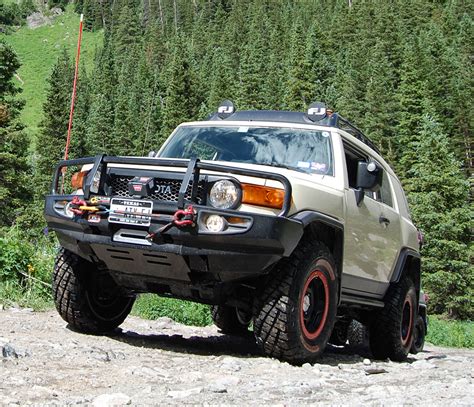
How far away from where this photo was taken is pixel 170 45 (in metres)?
121

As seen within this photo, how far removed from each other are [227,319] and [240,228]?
3966mm

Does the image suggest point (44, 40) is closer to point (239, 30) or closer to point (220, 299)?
point (239, 30)

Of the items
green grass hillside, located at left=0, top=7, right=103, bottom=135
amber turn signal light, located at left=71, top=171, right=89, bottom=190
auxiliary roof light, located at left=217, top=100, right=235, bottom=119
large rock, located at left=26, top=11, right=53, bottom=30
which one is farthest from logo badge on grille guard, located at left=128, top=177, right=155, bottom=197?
large rock, located at left=26, top=11, right=53, bottom=30

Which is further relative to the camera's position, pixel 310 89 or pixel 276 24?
pixel 276 24

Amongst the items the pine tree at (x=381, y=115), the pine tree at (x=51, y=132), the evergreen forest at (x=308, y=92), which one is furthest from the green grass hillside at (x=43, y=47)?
the pine tree at (x=381, y=115)

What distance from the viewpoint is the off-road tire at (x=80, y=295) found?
19.2 ft

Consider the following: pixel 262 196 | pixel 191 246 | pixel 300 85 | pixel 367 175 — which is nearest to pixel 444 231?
pixel 300 85

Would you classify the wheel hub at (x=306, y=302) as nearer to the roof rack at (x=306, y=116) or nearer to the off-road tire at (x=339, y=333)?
the roof rack at (x=306, y=116)

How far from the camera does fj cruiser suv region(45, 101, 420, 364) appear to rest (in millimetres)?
4804

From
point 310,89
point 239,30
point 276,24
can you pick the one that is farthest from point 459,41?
point 239,30

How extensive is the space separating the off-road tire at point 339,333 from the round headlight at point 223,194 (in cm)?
433

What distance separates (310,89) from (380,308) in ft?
203

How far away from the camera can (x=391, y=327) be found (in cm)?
734

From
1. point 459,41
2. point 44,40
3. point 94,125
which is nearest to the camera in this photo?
point 94,125
